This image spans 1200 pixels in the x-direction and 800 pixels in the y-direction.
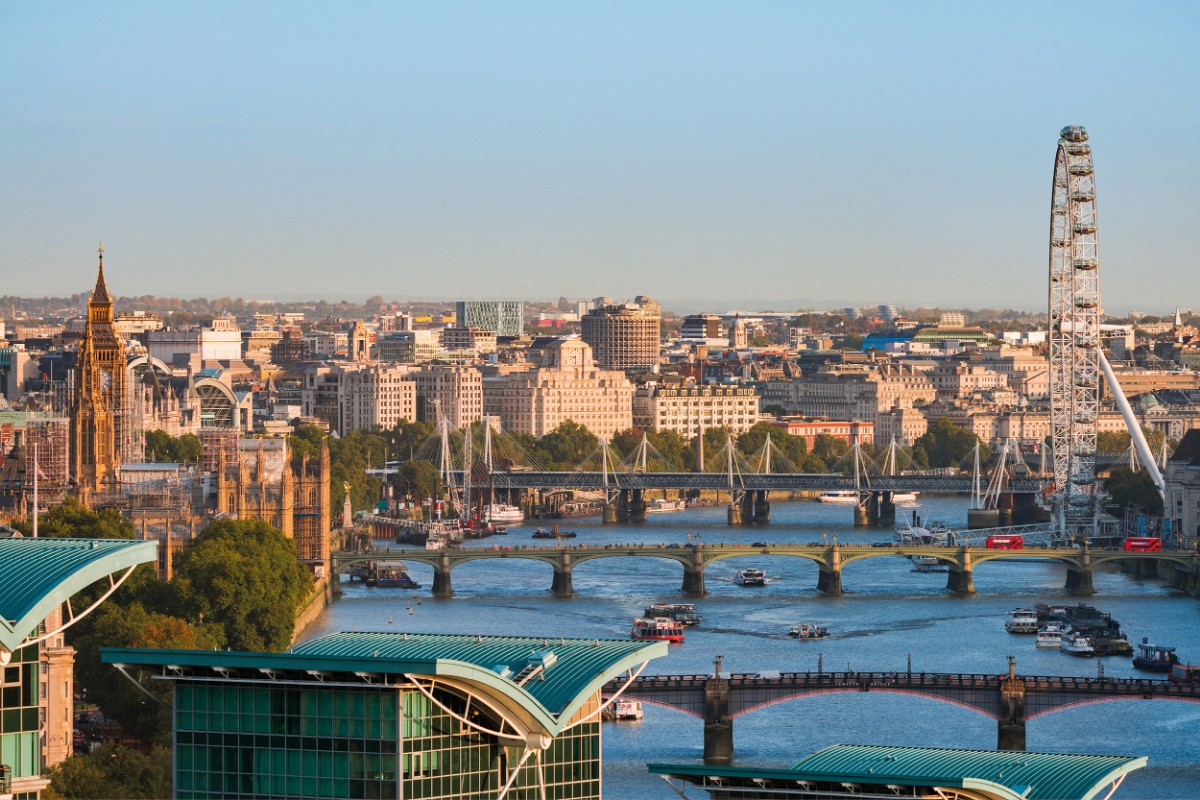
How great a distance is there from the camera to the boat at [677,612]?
60.4 m

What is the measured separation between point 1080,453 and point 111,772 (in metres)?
53.8

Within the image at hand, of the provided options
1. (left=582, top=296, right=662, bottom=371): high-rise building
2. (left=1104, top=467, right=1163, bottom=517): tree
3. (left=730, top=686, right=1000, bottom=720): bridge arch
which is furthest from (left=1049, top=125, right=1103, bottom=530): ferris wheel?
(left=582, top=296, right=662, bottom=371): high-rise building

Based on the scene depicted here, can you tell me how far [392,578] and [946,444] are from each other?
59801 millimetres

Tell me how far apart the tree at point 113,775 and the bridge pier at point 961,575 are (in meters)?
34.8

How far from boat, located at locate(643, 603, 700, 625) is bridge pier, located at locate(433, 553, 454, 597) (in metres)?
5.98

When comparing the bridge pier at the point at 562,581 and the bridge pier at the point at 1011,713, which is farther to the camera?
the bridge pier at the point at 562,581

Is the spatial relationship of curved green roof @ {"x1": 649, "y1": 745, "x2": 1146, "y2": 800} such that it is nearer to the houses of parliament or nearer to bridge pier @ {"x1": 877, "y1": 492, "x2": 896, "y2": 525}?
the houses of parliament

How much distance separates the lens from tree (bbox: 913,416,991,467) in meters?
125

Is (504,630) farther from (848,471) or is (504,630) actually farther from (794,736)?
(848,471)

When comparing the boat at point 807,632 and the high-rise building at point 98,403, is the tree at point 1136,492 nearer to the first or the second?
the boat at point 807,632

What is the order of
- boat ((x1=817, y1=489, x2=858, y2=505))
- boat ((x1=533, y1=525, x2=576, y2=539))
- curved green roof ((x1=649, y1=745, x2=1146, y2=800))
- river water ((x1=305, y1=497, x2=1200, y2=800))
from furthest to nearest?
boat ((x1=817, y1=489, x2=858, y2=505))
boat ((x1=533, y1=525, x2=576, y2=539))
river water ((x1=305, y1=497, x2=1200, y2=800))
curved green roof ((x1=649, y1=745, x2=1146, y2=800))

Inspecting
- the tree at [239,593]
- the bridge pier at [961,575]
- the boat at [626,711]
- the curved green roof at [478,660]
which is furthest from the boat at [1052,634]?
the curved green roof at [478,660]

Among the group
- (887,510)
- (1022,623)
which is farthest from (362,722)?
(887,510)

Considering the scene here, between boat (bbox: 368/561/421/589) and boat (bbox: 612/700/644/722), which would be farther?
boat (bbox: 368/561/421/589)
